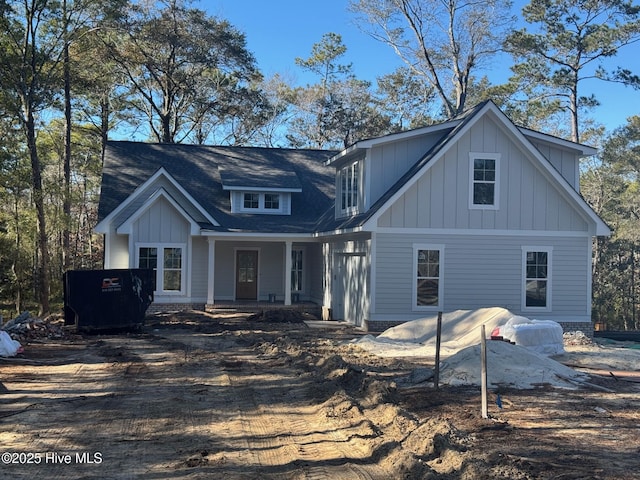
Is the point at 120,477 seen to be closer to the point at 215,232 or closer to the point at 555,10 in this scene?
the point at 215,232

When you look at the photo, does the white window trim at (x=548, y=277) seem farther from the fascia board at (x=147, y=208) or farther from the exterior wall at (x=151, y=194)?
the exterior wall at (x=151, y=194)

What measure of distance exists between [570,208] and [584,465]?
44.2 ft

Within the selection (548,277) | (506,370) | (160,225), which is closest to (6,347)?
(506,370)

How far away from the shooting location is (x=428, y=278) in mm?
17500

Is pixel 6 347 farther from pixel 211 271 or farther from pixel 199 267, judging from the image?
pixel 199 267

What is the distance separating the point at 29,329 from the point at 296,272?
11347 millimetres

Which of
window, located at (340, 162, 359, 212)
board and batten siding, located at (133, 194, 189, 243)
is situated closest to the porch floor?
board and batten siding, located at (133, 194, 189, 243)

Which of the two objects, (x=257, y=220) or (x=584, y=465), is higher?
(x=257, y=220)

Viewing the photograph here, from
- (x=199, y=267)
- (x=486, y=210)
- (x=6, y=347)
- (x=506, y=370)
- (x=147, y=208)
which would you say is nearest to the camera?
(x=506, y=370)

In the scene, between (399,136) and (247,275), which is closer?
(399,136)

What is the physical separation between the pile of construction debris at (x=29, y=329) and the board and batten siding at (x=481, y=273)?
814cm

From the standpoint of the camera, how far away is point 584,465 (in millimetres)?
5727

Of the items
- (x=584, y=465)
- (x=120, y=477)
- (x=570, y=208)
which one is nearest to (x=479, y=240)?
(x=570, y=208)

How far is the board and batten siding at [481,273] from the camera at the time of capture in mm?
17219
